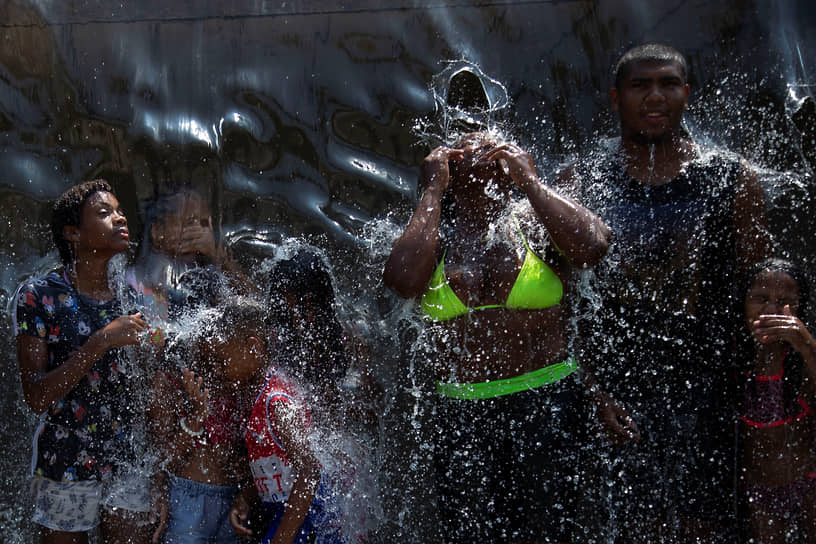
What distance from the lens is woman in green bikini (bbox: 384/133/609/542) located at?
2320mm

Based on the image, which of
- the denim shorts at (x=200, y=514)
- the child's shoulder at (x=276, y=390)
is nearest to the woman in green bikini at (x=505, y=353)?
the child's shoulder at (x=276, y=390)

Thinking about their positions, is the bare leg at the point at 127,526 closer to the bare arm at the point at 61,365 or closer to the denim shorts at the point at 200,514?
the denim shorts at the point at 200,514

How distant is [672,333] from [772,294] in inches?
12.2

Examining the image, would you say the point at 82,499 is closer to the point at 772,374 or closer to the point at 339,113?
the point at 339,113

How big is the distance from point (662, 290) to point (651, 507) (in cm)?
66

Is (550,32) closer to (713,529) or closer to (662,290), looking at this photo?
(662,290)

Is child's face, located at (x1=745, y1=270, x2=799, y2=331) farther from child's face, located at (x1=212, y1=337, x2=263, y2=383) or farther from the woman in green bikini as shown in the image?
child's face, located at (x1=212, y1=337, x2=263, y2=383)

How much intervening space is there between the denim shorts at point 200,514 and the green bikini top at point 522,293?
2.87ft

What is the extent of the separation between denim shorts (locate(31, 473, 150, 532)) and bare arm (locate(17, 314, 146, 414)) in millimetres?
257

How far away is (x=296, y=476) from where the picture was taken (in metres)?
2.43

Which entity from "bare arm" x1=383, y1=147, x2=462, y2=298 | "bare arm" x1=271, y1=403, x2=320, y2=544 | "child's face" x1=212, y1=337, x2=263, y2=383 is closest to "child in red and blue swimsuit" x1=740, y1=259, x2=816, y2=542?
"bare arm" x1=383, y1=147, x2=462, y2=298

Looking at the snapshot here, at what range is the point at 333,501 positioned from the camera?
2527 mm

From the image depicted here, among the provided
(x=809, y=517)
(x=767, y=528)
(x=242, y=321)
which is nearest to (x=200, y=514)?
(x=242, y=321)

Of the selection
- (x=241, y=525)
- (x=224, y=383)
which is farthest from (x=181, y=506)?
(x=224, y=383)
